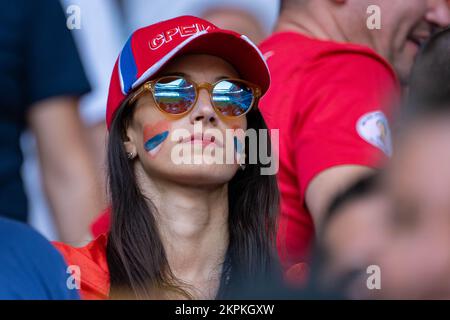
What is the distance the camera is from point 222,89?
225 centimetres

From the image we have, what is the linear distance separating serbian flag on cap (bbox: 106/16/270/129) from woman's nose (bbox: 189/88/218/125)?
→ 82 mm

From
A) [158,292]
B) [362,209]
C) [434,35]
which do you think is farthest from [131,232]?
[434,35]

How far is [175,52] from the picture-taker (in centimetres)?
222

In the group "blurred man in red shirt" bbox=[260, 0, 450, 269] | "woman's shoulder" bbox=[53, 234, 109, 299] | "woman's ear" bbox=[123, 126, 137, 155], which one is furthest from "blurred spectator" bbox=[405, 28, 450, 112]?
"woman's shoulder" bbox=[53, 234, 109, 299]

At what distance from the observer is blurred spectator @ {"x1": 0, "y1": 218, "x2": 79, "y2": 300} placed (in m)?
2.12

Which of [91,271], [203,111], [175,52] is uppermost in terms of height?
[175,52]

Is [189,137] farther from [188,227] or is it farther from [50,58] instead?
[50,58]

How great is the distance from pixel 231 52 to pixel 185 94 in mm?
116

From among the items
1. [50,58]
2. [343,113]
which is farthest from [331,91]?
[50,58]

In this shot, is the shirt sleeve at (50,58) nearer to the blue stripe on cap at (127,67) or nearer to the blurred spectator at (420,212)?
the blue stripe on cap at (127,67)

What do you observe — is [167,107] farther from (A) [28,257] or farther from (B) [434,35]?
(B) [434,35]

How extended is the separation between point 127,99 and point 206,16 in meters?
0.38

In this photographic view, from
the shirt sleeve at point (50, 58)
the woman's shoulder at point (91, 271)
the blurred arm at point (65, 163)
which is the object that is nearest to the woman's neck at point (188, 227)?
the woman's shoulder at point (91, 271)

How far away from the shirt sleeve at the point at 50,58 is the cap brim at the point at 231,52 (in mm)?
293
